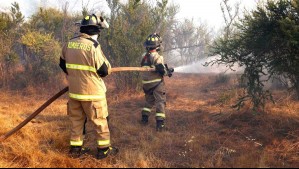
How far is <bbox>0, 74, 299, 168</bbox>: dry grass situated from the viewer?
3688 mm

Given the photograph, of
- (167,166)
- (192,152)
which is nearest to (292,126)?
(192,152)

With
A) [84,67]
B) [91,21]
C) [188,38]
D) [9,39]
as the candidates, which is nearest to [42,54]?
[9,39]

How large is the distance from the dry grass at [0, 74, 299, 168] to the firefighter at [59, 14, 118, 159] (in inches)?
10.9

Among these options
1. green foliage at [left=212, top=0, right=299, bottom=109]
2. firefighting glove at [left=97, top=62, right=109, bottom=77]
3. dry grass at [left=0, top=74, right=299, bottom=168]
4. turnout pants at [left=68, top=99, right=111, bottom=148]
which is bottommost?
dry grass at [left=0, top=74, right=299, bottom=168]

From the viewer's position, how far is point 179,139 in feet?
16.0

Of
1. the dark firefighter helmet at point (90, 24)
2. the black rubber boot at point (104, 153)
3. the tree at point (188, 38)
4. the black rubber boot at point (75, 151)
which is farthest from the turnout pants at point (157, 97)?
the tree at point (188, 38)

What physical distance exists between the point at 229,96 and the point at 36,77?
6.76 meters

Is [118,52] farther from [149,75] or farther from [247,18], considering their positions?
[247,18]

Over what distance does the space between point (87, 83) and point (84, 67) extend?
23cm

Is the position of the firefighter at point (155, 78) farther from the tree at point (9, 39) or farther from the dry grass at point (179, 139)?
the tree at point (9, 39)

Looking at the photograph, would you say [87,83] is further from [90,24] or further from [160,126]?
[160,126]

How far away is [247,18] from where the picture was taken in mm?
5816

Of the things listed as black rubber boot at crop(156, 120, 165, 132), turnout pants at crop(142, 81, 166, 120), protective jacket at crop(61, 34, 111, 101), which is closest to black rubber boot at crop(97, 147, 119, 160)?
protective jacket at crop(61, 34, 111, 101)

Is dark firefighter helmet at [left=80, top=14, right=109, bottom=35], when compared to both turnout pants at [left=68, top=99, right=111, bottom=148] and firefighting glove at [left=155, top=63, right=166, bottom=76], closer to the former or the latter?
turnout pants at [left=68, top=99, right=111, bottom=148]
